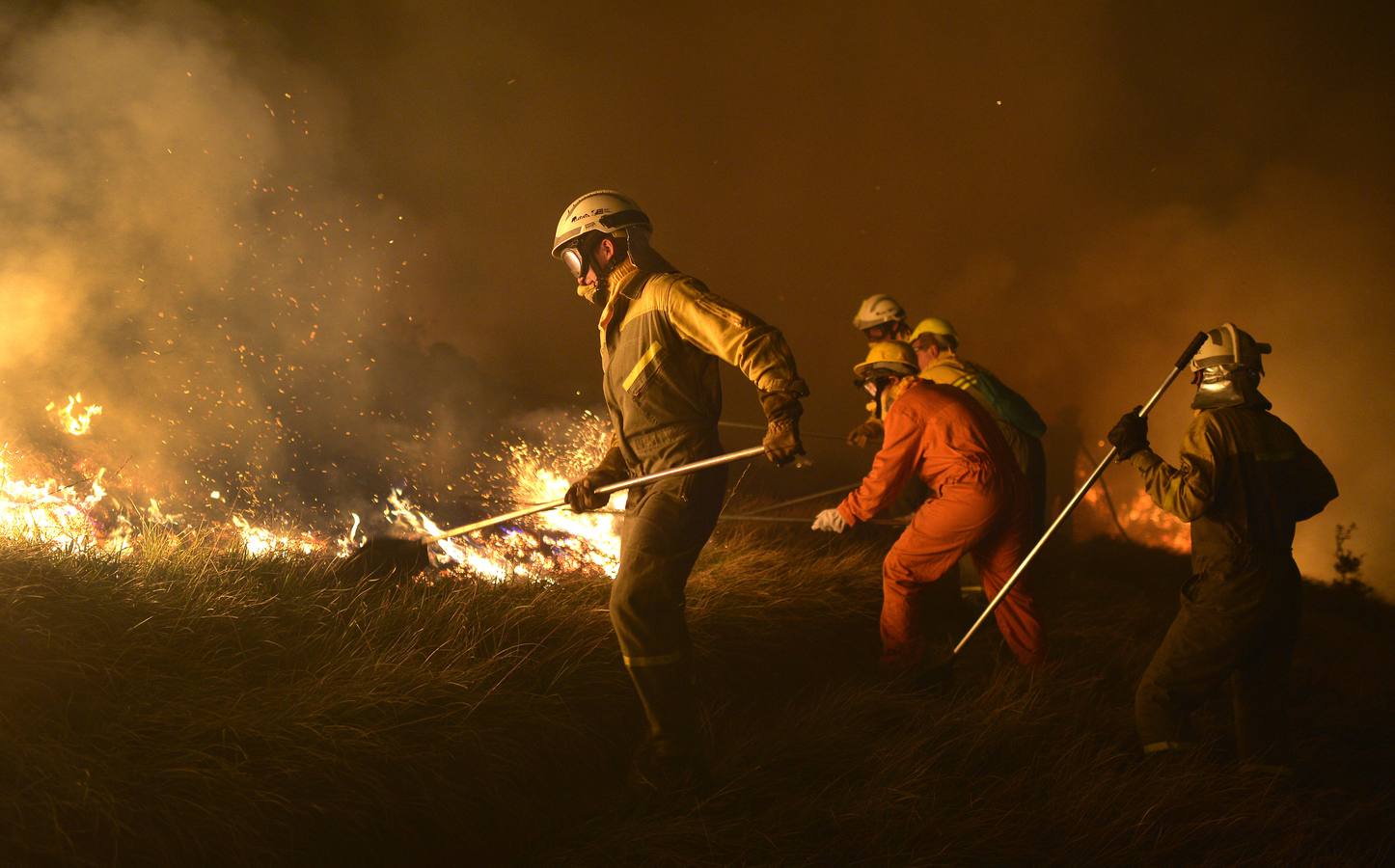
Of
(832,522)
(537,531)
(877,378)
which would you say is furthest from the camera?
(537,531)

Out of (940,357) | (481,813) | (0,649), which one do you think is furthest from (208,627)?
(940,357)

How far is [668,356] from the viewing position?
3316mm

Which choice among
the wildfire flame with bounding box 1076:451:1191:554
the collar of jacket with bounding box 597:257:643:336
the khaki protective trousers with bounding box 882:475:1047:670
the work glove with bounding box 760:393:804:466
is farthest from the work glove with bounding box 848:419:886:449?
the wildfire flame with bounding box 1076:451:1191:554

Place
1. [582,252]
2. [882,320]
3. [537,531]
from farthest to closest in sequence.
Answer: [882,320]
[537,531]
[582,252]

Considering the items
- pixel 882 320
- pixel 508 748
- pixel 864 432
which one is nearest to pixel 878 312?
pixel 882 320

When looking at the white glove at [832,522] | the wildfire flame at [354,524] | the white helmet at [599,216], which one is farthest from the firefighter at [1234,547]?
the wildfire flame at [354,524]

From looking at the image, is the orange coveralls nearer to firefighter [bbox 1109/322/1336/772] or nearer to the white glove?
the white glove

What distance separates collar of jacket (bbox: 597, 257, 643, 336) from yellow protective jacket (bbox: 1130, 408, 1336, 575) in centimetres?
226

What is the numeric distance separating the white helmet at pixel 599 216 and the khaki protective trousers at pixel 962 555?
7.35ft

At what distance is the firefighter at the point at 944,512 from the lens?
4.44 metres

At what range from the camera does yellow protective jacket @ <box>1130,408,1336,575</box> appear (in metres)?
3.43

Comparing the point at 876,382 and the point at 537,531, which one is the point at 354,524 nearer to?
the point at 537,531

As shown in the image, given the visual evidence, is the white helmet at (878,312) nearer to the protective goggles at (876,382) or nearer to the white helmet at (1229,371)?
the protective goggles at (876,382)

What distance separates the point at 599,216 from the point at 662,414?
0.88 m
